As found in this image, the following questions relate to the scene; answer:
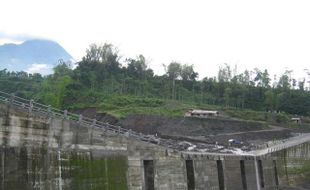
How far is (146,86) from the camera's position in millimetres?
109250

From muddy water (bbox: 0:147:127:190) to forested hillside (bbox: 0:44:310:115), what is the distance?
6147 cm

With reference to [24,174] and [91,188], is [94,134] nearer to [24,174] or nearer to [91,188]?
[91,188]

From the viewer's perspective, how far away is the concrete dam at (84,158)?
22.0m

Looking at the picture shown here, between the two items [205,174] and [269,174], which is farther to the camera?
[269,174]

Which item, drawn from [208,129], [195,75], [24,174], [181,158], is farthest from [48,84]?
[24,174]

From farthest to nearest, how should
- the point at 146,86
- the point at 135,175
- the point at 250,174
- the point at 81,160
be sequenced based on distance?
the point at 146,86
the point at 250,174
the point at 135,175
the point at 81,160

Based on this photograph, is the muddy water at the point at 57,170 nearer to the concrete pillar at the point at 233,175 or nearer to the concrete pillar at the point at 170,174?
the concrete pillar at the point at 170,174

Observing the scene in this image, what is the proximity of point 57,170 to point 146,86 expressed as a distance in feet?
283

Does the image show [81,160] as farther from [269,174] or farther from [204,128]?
[204,128]

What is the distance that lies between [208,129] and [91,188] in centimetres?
5339

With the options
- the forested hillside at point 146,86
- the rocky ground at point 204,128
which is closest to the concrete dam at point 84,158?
the rocky ground at point 204,128

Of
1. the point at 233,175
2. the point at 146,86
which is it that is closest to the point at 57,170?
the point at 233,175

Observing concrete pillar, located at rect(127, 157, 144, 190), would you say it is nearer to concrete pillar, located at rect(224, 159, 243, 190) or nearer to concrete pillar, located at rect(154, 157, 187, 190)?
concrete pillar, located at rect(154, 157, 187, 190)

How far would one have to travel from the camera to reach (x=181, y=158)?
31531 millimetres
